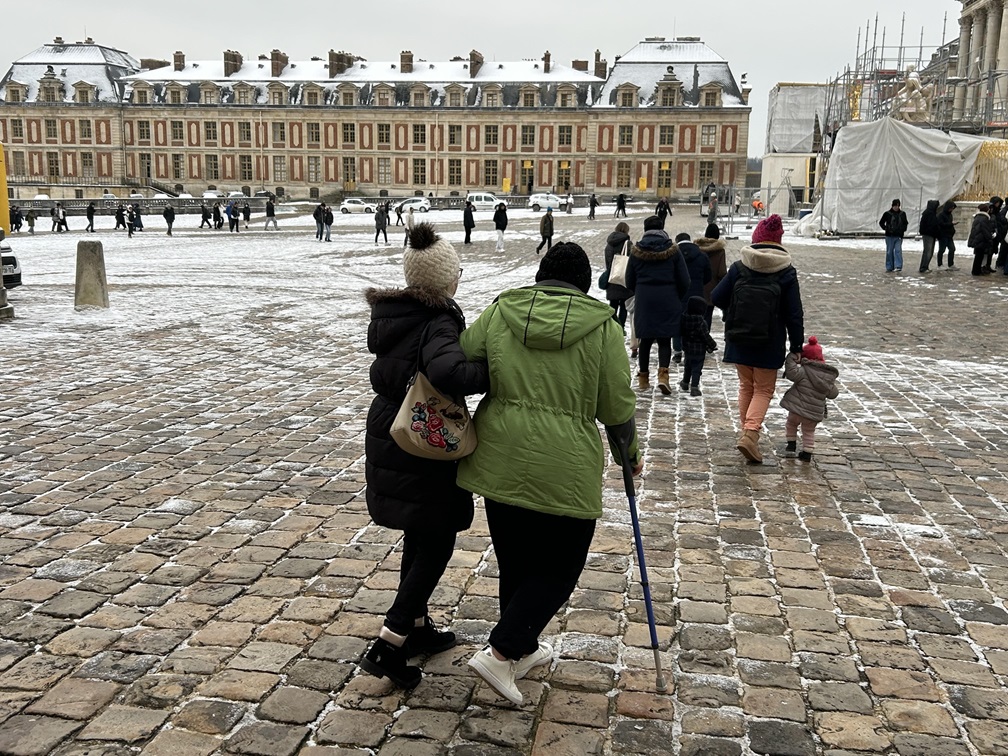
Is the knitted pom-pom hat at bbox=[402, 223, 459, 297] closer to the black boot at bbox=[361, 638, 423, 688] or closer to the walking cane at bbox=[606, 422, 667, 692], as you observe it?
the walking cane at bbox=[606, 422, 667, 692]

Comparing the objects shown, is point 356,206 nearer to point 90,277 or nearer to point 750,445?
point 90,277

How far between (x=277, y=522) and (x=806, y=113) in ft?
180

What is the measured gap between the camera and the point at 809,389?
6.61m

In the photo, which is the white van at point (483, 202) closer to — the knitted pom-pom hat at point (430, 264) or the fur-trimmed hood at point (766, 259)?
the fur-trimmed hood at point (766, 259)

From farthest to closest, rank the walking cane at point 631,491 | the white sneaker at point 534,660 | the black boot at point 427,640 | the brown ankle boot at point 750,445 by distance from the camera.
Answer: the brown ankle boot at point 750,445, the black boot at point 427,640, the white sneaker at point 534,660, the walking cane at point 631,491

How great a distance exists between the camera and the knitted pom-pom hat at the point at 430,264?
11.2 feet

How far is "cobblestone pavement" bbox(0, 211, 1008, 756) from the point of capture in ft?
10.8

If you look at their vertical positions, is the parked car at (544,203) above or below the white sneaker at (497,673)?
above

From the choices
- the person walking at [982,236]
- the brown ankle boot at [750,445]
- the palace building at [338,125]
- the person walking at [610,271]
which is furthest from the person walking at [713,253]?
the palace building at [338,125]

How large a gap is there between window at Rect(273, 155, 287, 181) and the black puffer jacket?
71775 millimetres

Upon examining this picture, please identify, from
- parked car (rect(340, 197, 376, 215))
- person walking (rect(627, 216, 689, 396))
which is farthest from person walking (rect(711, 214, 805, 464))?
parked car (rect(340, 197, 376, 215))

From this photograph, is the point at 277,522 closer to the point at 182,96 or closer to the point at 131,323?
the point at 131,323

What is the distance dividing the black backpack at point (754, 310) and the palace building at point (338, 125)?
6294 cm

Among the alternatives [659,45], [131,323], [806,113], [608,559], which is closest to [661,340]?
[608,559]
